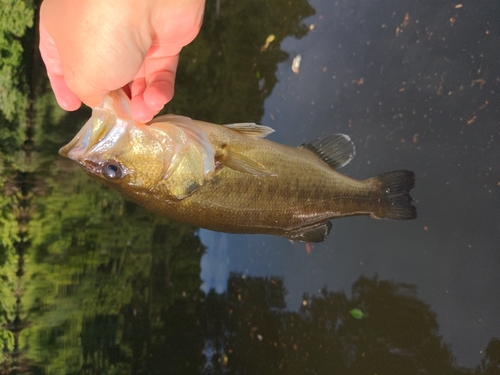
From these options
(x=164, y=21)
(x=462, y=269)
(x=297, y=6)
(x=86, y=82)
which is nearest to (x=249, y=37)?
(x=297, y=6)

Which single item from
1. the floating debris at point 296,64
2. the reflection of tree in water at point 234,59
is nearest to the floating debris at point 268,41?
the reflection of tree in water at point 234,59

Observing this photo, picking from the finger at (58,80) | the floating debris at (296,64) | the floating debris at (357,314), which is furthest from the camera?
the floating debris at (296,64)

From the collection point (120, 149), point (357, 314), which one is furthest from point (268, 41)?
point (357, 314)

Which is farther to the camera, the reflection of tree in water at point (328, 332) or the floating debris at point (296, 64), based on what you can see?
the floating debris at point (296, 64)

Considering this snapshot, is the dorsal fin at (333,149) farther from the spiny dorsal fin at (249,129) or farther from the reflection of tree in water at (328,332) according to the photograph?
the reflection of tree in water at (328,332)

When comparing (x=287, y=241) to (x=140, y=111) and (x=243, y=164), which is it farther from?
(x=140, y=111)

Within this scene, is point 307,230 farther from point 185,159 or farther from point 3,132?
point 3,132

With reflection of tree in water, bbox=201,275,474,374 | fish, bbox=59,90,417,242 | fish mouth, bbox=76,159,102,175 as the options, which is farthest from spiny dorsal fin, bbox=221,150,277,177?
reflection of tree in water, bbox=201,275,474,374
